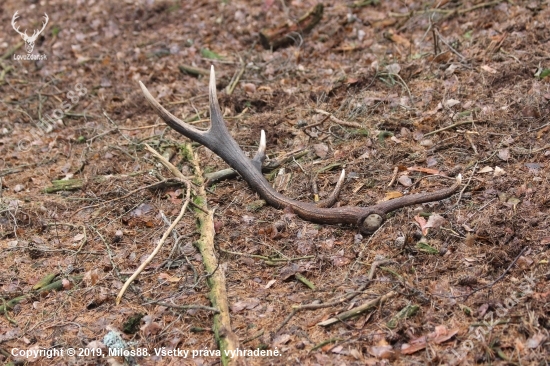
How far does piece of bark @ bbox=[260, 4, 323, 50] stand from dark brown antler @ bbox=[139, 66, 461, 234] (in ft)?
8.49

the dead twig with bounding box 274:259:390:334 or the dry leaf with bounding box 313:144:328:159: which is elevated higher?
the dead twig with bounding box 274:259:390:334

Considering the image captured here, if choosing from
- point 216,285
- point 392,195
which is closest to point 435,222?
point 392,195

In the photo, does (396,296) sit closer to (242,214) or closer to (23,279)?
(242,214)

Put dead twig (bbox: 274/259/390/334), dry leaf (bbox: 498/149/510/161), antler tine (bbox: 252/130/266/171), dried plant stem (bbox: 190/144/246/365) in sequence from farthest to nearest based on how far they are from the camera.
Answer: antler tine (bbox: 252/130/266/171) < dry leaf (bbox: 498/149/510/161) < dead twig (bbox: 274/259/390/334) < dried plant stem (bbox: 190/144/246/365)

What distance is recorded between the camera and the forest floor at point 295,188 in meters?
3.63

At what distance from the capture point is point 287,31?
7.50 m

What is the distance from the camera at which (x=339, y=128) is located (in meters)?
5.64

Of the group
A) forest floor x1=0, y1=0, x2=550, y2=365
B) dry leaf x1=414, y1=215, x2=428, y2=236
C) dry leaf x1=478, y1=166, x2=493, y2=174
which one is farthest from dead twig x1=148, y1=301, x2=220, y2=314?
dry leaf x1=478, y1=166, x2=493, y2=174

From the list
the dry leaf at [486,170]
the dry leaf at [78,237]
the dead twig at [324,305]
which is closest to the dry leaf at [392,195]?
the dry leaf at [486,170]

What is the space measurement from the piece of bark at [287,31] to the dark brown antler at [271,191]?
2589 millimetres

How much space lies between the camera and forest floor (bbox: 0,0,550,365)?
3.63 metres

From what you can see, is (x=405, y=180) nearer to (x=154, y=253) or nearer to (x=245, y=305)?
(x=245, y=305)

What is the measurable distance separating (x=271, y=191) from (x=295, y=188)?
10.0 inches

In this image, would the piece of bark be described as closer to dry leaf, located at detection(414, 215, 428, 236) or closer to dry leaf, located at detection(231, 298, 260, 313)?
dry leaf, located at detection(414, 215, 428, 236)
